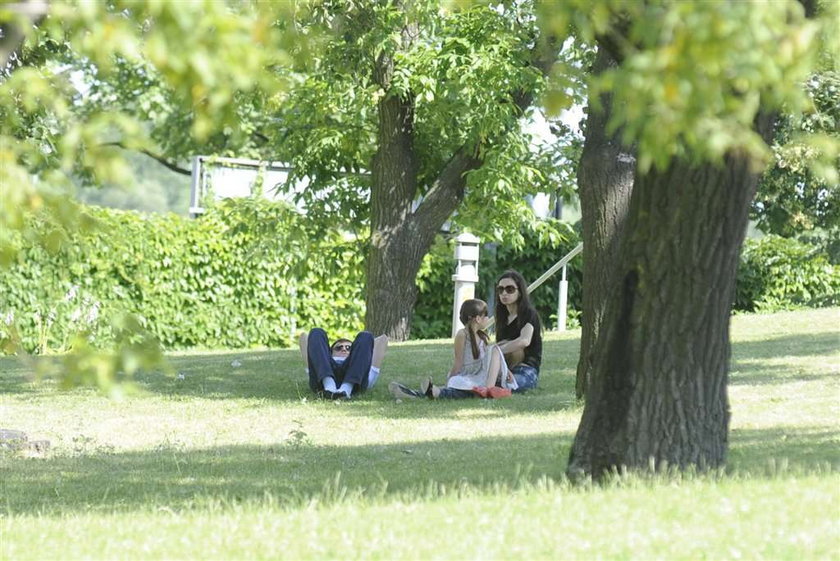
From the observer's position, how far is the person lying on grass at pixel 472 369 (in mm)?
13148

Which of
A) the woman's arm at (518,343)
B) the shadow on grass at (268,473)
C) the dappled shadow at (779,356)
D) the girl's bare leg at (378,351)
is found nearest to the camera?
the shadow on grass at (268,473)

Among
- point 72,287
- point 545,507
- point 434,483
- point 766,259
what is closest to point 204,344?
point 72,287

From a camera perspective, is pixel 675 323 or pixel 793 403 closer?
pixel 675 323

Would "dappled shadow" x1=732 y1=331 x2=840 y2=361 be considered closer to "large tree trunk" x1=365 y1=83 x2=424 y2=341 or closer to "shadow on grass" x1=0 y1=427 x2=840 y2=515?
"large tree trunk" x1=365 y1=83 x2=424 y2=341

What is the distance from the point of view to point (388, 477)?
861 cm

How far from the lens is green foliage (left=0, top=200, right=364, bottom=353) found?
813 inches

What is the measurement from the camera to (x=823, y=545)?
5.37m

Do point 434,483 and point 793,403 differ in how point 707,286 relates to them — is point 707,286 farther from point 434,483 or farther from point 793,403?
point 793,403

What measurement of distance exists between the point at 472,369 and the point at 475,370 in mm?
31

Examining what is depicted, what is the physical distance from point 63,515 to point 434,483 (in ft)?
6.79

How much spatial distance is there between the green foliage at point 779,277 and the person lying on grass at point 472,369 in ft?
41.4

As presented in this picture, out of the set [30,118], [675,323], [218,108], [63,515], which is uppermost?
[30,118]

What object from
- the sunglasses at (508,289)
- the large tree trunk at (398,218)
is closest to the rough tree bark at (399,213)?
the large tree trunk at (398,218)

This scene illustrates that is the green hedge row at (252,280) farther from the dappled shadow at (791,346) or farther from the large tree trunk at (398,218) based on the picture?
the dappled shadow at (791,346)
